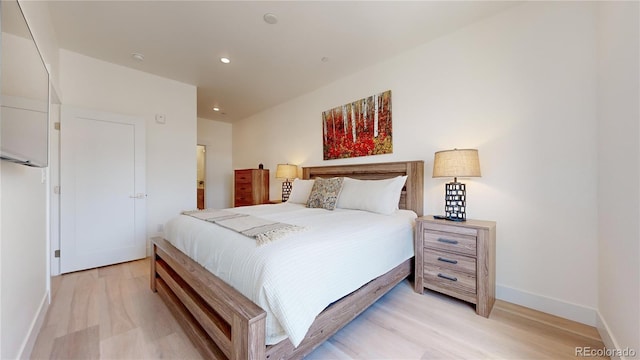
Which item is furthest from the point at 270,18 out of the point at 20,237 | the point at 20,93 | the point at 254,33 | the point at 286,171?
the point at 20,237

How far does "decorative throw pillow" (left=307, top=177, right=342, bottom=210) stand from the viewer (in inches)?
108

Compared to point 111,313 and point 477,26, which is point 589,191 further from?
point 111,313

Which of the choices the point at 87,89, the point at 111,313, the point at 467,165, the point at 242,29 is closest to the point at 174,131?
the point at 87,89

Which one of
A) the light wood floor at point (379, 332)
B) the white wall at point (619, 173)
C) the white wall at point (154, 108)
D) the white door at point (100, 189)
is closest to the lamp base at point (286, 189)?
the white wall at point (154, 108)

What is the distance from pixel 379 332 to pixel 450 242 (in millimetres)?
963

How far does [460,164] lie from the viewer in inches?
79.8

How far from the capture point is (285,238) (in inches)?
55.5

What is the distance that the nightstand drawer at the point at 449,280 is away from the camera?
1.91 m

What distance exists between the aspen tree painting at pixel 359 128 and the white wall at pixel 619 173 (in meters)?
1.73

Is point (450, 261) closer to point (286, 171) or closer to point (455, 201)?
point (455, 201)

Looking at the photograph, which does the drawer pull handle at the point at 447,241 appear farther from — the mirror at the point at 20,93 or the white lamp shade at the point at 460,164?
the mirror at the point at 20,93

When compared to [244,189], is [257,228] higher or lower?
lower

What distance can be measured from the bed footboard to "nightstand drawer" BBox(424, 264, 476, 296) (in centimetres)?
166

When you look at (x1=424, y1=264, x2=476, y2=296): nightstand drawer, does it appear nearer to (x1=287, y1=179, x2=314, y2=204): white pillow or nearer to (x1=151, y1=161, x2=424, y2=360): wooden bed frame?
(x1=151, y1=161, x2=424, y2=360): wooden bed frame
